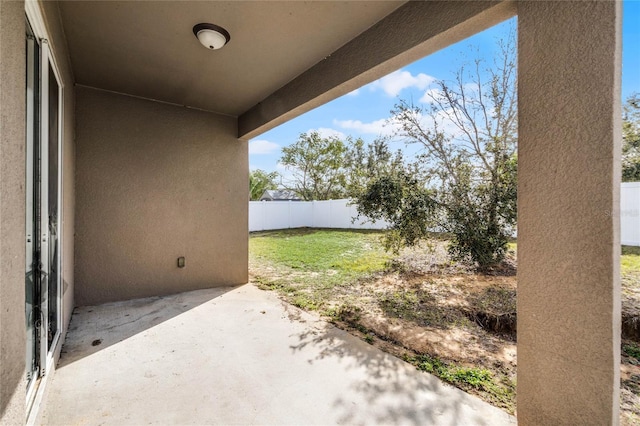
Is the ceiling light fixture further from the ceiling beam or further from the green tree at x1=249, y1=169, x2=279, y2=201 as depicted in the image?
the green tree at x1=249, y1=169, x2=279, y2=201

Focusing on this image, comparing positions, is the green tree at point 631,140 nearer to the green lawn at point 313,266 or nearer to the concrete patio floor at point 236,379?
the concrete patio floor at point 236,379

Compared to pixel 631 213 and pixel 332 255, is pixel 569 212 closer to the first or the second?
pixel 631 213

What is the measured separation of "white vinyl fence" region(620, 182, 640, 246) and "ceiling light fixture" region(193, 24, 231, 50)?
163 inches

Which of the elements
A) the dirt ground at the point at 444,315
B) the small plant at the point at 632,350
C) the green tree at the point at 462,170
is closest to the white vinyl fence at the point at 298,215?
the dirt ground at the point at 444,315

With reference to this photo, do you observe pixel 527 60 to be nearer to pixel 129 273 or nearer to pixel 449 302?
pixel 449 302

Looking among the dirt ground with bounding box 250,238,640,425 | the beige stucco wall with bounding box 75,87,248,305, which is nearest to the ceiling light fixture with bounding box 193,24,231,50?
the beige stucco wall with bounding box 75,87,248,305

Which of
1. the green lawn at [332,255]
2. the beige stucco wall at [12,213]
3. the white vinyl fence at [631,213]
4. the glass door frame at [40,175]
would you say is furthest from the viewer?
the green lawn at [332,255]

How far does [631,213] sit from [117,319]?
660 centimetres

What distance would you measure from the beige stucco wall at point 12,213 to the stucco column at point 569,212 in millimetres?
2334

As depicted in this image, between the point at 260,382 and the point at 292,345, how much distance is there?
0.60 meters

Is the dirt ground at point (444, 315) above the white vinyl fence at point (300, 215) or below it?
below

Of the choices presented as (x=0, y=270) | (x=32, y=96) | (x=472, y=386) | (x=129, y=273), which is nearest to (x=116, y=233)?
(x=129, y=273)

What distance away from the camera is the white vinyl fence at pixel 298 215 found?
13.9 metres

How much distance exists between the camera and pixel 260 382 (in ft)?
7.22
